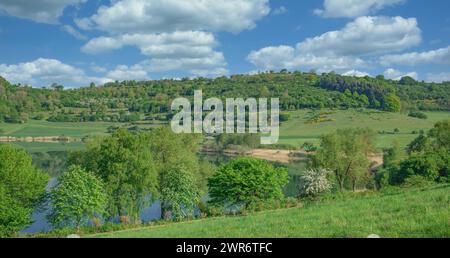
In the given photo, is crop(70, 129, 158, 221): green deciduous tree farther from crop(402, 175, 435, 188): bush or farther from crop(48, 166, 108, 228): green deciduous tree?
crop(402, 175, 435, 188): bush

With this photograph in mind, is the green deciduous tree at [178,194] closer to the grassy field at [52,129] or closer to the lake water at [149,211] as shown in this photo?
the lake water at [149,211]

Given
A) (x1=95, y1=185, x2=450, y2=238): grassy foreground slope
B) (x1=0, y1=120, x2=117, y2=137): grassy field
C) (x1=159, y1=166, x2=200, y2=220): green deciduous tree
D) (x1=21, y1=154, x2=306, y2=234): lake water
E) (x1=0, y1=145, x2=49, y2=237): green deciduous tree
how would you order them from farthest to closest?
(x1=0, y1=120, x2=117, y2=137): grassy field < (x1=21, y1=154, x2=306, y2=234): lake water < (x1=159, y1=166, x2=200, y2=220): green deciduous tree < (x1=0, y1=145, x2=49, y2=237): green deciduous tree < (x1=95, y1=185, x2=450, y2=238): grassy foreground slope

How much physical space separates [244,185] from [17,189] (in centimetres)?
1933

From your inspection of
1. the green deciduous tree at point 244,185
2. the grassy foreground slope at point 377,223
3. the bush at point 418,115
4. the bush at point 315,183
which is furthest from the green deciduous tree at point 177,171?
the bush at point 418,115

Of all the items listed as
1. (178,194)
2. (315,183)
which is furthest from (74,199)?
(315,183)

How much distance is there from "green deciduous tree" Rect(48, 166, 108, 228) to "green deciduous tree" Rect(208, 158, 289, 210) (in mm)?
11003

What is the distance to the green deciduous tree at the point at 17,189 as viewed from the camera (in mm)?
34094

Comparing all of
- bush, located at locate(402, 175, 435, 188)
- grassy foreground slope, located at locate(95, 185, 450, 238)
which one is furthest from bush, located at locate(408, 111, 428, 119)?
grassy foreground slope, located at locate(95, 185, 450, 238)

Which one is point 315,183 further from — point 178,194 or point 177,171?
point 178,194

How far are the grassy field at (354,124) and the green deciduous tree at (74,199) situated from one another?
280ft

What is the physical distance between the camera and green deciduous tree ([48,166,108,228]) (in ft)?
119

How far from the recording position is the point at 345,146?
6047 cm

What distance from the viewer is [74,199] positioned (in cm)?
3650
